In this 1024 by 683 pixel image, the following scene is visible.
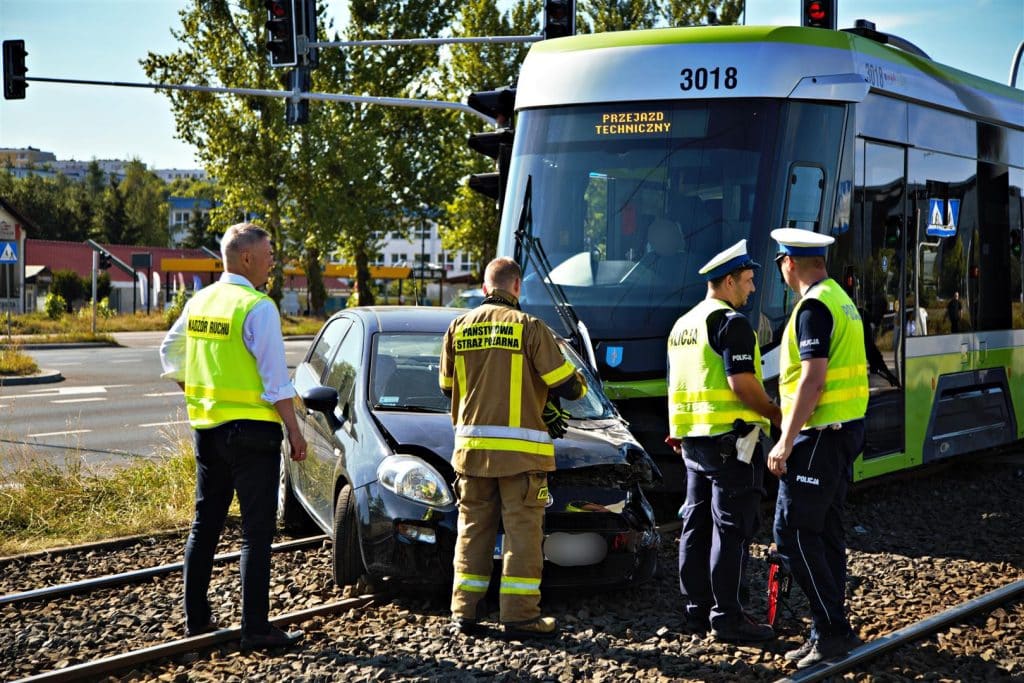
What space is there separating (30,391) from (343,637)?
15869 mm

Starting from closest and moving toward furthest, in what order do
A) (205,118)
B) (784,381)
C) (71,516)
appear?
(784,381) < (71,516) < (205,118)

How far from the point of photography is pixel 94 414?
16266 mm

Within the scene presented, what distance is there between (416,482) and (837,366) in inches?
88.0

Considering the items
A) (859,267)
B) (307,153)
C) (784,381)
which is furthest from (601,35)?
(307,153)

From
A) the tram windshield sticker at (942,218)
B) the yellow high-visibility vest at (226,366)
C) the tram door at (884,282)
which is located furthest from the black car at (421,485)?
the tram windshield sticker at (942,218)

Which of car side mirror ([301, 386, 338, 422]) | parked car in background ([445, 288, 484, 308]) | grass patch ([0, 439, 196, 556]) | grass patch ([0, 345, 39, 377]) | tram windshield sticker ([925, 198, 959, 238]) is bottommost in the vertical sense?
grass patch ([0, 439, 196, 556])

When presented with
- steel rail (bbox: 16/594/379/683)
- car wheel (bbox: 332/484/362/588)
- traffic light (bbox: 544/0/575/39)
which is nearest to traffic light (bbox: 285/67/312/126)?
traffic light (bbox: 544/0/575/39)

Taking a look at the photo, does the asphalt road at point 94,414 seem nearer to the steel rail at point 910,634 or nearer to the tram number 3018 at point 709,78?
the tram number 3018 at point 709,78

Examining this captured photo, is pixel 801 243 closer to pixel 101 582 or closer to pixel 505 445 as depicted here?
pixel 505 445

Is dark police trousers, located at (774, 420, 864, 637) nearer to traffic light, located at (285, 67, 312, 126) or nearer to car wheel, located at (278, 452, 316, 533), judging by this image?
car wheel, located at (278, 452, 316, 533)

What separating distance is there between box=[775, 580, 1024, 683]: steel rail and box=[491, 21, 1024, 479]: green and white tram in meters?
2.10

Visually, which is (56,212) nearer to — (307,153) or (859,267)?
(307,153)

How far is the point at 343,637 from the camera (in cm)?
579

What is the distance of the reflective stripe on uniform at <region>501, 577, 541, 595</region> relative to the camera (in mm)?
5766
